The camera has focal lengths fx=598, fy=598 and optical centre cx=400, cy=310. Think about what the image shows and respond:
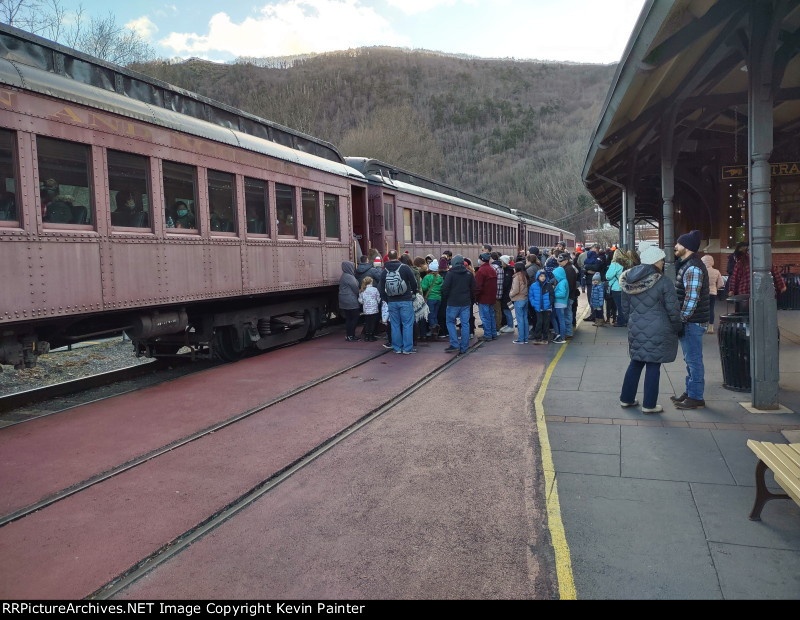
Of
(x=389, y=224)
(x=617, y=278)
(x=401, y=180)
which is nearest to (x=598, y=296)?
(x=617, y=278)

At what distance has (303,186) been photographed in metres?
10.1

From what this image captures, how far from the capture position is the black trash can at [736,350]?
252 inches

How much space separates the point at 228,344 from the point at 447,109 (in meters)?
100

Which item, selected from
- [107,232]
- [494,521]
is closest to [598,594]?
[494,521]

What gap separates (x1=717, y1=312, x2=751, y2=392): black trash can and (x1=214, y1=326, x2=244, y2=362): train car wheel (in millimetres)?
6570

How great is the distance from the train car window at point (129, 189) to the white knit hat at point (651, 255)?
5.34m

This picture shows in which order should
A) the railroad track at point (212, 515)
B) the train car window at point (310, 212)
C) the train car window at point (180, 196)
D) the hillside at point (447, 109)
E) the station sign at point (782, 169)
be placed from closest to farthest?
the railroad track at point (212, 515) < the train car window at point (180, 196) < the train car window at point (310, 212) < the station sign at point (782, 169) < the hillside at point (447, 109)

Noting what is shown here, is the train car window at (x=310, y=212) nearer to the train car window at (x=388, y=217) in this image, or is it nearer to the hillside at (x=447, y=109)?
the train car window at (x=388, y=217)

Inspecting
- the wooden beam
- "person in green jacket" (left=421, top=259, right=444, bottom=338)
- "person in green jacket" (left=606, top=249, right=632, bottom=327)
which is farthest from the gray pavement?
"person in green jacket" (left=421, top=259, right=444, bottom=338)

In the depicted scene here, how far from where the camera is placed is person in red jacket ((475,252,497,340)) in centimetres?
1053

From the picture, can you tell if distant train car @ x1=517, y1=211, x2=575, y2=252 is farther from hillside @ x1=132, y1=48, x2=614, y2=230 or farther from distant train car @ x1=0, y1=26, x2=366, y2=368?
distant train car @ x1=0, y1=26, x2=366, y2=368

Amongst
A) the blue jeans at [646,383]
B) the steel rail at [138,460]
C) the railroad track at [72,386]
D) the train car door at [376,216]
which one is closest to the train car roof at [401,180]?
the train car door at [376,216]

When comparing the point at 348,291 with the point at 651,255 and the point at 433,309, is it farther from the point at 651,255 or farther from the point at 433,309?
the point at 651,255

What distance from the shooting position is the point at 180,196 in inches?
289
